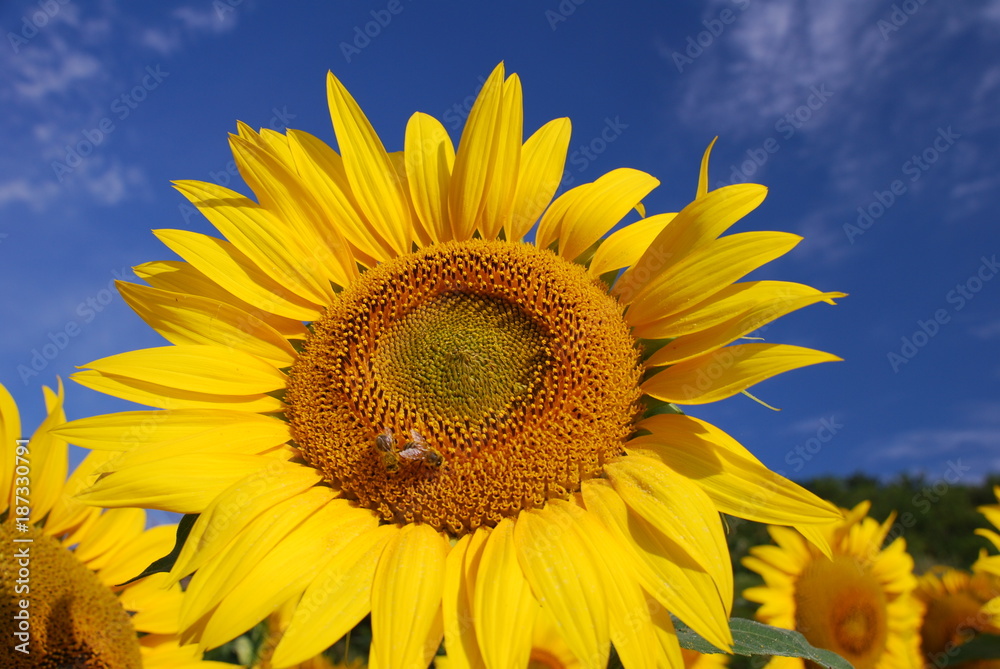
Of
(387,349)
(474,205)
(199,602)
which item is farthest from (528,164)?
(199,602)

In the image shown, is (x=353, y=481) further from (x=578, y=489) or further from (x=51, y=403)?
(x=51, y=403)

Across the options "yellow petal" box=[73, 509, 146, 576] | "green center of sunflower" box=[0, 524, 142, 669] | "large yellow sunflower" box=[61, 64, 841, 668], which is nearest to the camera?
"large yellow sunflower" box=[61, 64, 841, 668]

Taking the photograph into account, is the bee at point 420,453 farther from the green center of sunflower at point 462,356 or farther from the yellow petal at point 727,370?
the yellow petal at point 727,370

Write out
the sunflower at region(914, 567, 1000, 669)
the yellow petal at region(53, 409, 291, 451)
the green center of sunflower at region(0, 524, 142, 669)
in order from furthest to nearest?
the sunflower at region(914, 567, 1000, 669), the green center of sunflower at region(0, 524, 142, 669), the yellow petal at region(53, 409, 291, 451)

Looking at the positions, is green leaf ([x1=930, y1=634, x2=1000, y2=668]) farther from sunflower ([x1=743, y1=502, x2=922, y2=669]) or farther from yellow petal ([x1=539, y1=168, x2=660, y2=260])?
yellow petal ([x1=539, y1=168, x2=660, y2=260])

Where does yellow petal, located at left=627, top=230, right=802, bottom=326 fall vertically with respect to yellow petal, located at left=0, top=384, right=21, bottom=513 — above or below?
above

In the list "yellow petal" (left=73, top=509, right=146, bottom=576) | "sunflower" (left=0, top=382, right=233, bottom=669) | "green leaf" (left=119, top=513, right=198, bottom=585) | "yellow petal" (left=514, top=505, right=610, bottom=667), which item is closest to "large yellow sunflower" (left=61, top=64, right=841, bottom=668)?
"yellow petal" (left=514, top=505, right=610, bottom=667)

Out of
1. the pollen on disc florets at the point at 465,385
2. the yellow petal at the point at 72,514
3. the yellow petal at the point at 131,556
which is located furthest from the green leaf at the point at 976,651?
the yellow petal at the point at 72,514
